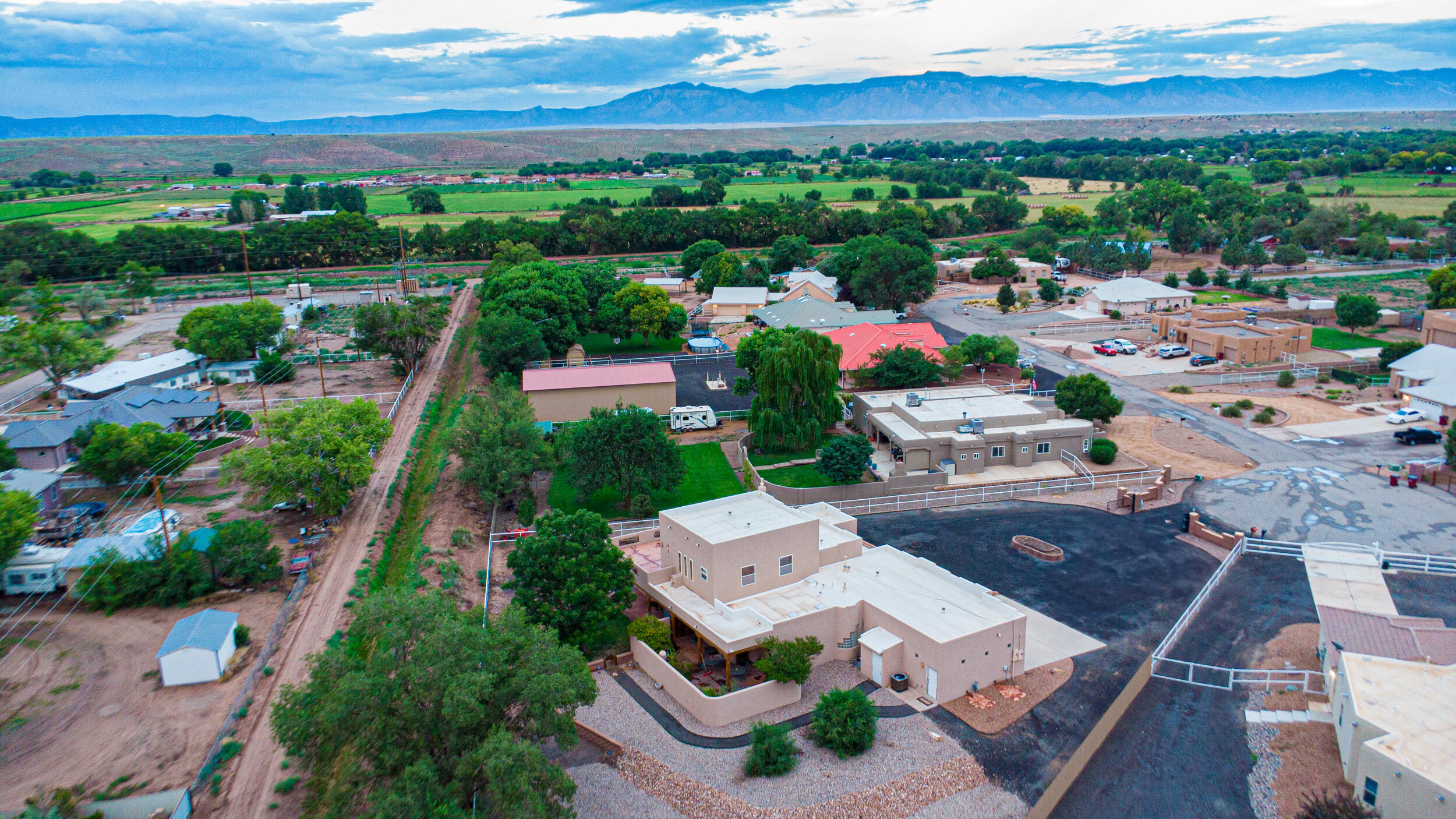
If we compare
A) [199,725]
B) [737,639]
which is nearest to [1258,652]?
[737,639]

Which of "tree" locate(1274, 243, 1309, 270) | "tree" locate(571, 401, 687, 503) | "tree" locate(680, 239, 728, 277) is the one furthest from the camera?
"tree" locate(1274, 243, 1309, 270)

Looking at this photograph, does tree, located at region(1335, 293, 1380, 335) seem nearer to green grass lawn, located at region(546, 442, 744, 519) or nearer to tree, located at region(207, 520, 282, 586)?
green grass lawn, located at region(546, 442, 744, 519)

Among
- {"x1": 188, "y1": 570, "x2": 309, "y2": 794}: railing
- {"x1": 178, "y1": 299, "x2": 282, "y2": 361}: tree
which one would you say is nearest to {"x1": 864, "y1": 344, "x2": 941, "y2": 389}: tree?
{"x1": 188, "y1": 570, "x2": 309, "y2": 794}: railing

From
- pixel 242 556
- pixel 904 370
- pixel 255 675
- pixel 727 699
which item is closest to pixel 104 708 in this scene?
pixel 255 675

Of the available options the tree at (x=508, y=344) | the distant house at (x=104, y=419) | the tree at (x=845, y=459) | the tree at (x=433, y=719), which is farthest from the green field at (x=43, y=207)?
the tree at (x=433, y=719)

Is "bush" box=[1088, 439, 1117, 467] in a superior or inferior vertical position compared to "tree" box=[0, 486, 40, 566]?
inferior

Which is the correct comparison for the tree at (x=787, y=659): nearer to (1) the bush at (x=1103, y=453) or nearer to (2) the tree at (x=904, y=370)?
(1) the bush at (x=1103, y=453)

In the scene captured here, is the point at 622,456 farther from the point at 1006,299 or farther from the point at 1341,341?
the point at 1341,341
